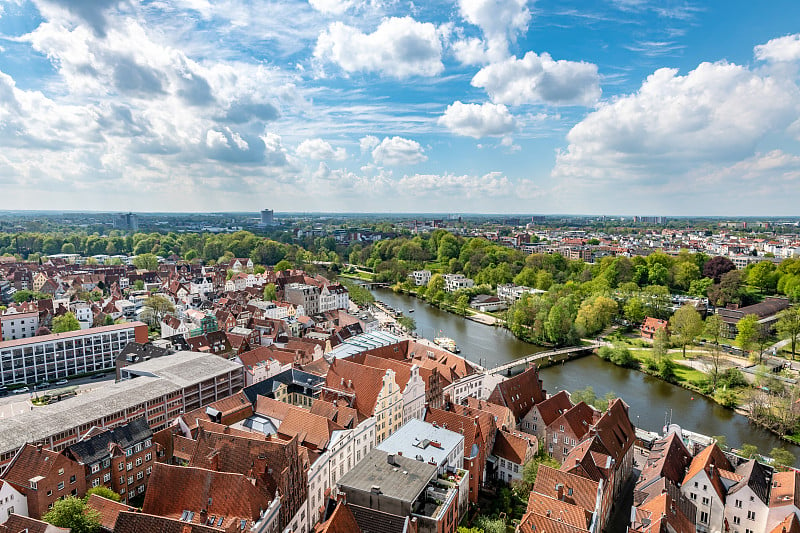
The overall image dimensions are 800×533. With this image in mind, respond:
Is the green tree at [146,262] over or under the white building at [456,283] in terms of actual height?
over

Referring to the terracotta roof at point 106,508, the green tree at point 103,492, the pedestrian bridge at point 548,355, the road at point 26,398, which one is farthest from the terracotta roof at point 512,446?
the road at point 26,398

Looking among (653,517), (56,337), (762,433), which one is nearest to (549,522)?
(653,517)

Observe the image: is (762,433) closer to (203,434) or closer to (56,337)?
(203,434)

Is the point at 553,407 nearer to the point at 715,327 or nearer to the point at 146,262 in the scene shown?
the point at 715,327

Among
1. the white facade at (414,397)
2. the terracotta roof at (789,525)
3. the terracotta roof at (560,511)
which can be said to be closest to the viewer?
the terracotta roof at (560,511)

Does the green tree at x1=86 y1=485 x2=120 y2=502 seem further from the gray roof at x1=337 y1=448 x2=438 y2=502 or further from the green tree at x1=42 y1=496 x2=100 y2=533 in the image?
the gray roof at x1=337 y1=448 x2=438 y2=502

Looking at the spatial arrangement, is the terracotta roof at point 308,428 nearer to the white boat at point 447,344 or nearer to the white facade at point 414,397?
the white facade at point 414,397

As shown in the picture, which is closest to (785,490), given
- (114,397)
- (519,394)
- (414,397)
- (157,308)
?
(519,394)
